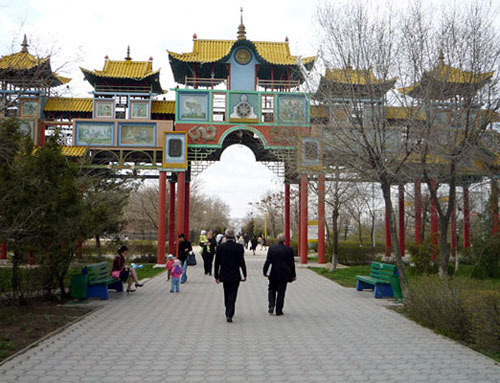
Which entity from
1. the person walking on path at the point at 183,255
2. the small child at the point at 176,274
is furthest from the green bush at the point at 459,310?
the person walking on path at the point at 183,255

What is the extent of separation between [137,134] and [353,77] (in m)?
15.9

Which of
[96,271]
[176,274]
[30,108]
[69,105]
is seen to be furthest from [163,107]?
[96,271]

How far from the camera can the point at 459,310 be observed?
26.7 feet

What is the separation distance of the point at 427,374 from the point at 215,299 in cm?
758

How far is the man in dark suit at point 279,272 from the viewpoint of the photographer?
10153 millimetres

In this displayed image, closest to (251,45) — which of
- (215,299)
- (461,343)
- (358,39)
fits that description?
(358,39)

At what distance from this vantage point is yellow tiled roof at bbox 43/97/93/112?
26703 millimetres

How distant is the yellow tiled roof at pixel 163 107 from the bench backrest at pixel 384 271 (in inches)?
644

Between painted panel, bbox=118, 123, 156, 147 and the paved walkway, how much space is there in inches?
604

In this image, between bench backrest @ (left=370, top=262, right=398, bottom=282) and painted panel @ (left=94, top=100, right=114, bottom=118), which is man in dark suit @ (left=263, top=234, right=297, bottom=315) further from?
painted panel @ (left=94, top=100, right=114, bottom=118)

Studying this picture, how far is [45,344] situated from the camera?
24.3ft

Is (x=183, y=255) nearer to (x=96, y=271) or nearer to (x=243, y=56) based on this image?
(x=96, y=271)

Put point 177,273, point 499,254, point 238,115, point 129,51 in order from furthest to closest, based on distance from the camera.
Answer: point 129,51 → point 238,115 → point 499,254 → point 177,273

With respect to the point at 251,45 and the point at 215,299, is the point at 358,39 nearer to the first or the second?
the point at 215,299
